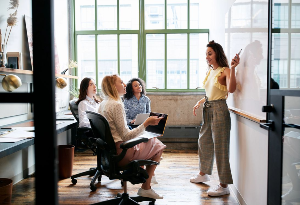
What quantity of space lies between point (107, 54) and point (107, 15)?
2.70 ft

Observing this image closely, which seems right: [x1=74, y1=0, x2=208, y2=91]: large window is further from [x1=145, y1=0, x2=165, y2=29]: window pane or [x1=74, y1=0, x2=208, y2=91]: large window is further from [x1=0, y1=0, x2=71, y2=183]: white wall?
[x1=0, y1=0, x2=71, y2=183]: white wall

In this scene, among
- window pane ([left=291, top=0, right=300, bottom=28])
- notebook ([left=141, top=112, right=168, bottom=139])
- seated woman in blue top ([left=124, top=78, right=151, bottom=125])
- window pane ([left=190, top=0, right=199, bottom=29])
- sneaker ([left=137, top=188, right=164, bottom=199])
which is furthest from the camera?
window pane ([left=190, top=0, right=199, bottom=29])

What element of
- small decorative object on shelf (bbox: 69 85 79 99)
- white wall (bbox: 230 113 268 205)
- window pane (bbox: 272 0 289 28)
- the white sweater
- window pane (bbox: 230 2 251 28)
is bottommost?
white wall (bbox: 230 113 268 205)

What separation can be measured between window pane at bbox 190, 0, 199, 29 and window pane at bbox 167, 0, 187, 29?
0.12 m

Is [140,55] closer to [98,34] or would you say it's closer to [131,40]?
→ [131,40]

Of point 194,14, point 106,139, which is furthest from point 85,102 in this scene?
point 194,14

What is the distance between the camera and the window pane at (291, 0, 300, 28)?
4.26ft

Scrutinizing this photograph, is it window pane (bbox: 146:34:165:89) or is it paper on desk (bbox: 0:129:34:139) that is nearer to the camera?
paper on desk (bbox: 0:129:34:139)

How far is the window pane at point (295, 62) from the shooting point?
4.32ft

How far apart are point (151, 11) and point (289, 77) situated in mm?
4508

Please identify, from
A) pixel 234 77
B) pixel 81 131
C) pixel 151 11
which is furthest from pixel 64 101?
pixel 234 77

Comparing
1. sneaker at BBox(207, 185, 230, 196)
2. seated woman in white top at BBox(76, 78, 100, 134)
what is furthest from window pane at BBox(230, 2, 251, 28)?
seated woman in white top at BBox(76, 78, 100, 134)

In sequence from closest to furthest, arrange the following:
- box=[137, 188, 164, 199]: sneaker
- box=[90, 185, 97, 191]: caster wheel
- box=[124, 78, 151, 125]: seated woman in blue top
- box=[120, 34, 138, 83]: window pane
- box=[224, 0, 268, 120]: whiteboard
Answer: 1. box=[224, 0, 268, 120]: whiteboard
2. box=[137, 188, 164, 199]: sneaker
3. box=[90, 185, 97, 191]: caster wheel
4. box=[124, 78, 151, 125]: seated woman in blue top
5. box=[120, 34, 138, 83]: window pane

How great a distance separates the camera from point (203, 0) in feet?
17.8
